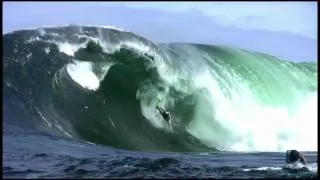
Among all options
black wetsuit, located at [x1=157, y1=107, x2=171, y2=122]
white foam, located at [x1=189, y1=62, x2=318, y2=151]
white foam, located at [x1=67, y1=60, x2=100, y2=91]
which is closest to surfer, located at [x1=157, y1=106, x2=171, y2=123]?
black wetsuit, located at [x1=157, y1=107, x2=171, y2=122]

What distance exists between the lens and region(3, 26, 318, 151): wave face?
18.7 metres

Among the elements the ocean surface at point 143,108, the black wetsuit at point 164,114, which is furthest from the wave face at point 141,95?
the black wetsuit at point 164,114

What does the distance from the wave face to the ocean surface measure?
0.04 meters

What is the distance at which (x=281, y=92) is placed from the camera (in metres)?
28.1

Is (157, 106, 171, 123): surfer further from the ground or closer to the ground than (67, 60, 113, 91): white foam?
closer to the ground

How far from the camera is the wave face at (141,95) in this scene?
18.7 m

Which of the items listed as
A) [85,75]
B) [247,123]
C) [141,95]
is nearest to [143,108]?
[141,95]

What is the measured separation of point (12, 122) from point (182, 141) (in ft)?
19.9

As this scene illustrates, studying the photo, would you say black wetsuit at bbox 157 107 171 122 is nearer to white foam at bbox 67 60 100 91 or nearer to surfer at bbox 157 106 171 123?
surfer at bbox 157 106 171 123

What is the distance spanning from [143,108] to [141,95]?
2.63ft

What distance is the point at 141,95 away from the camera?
73.0 feet

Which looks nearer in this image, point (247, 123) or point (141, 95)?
point (141, 95)

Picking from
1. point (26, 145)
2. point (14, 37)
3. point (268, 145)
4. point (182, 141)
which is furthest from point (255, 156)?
point (14, 37)

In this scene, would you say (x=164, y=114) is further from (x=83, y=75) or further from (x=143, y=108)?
(x=83, y=75)
